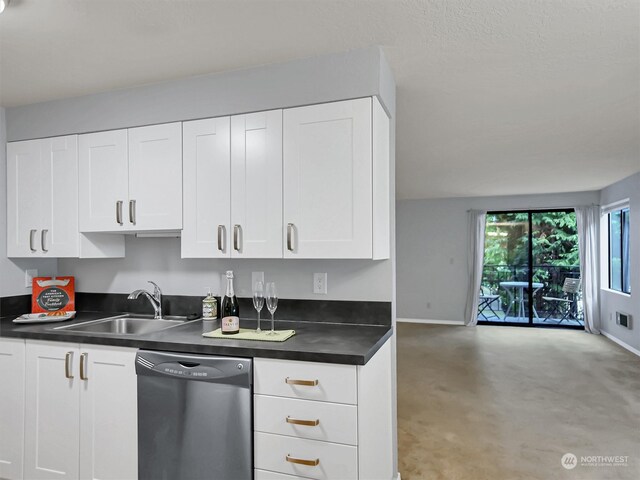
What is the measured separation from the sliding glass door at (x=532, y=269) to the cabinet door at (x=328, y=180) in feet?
21.5

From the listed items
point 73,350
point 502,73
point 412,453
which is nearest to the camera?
point 73,350

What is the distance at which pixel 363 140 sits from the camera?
2.10 meters

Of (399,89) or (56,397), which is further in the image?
(399,89)

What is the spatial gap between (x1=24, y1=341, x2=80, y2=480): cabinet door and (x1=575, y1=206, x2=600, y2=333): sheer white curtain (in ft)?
25.1

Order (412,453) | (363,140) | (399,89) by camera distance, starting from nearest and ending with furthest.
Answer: (363,140), (399,89), (412,453)

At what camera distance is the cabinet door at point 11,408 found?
2361 millimetres

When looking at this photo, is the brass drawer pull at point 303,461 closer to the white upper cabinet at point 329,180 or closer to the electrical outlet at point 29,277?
the white upper cabinet at point 329,180

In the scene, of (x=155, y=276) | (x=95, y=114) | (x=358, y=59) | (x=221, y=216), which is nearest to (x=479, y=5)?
(x=358, y=59)

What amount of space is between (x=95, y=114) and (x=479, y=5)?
2302mm

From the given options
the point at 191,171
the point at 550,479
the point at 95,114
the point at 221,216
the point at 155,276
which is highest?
the point at 95,114

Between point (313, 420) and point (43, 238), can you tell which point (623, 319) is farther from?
point (43, 238)

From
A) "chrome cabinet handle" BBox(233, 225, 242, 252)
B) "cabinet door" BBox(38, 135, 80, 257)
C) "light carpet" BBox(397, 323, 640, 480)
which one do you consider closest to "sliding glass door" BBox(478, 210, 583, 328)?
"light carpet" BBox(397, 323, 640, 480)

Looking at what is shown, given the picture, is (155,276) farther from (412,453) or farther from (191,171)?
(412,453)

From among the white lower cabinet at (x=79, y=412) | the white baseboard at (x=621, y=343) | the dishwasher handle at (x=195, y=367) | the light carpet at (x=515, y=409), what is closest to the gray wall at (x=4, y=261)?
the white lower cabinet at (x=79, y=412)
